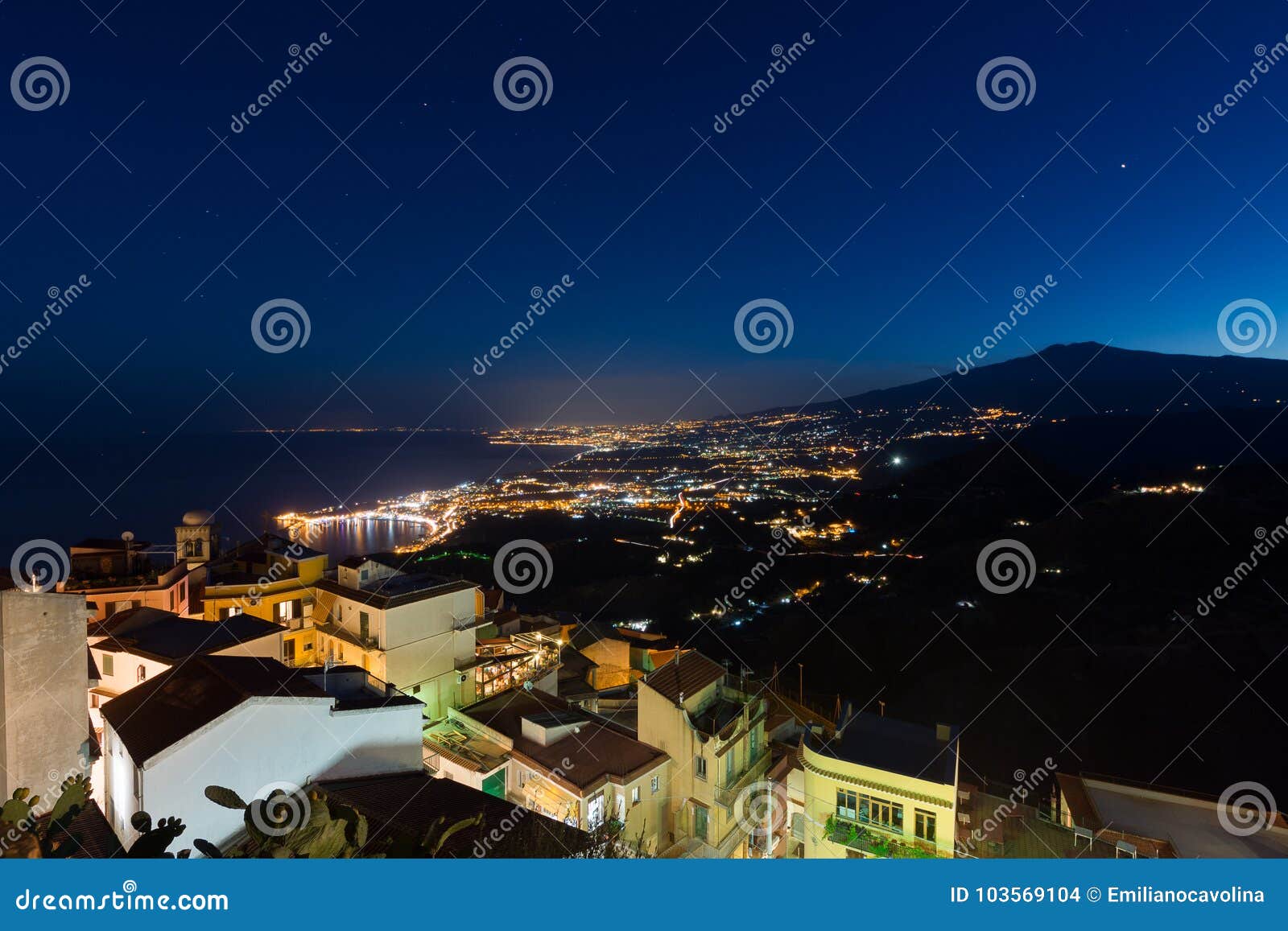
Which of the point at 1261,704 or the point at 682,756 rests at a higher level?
the point at 1261,704

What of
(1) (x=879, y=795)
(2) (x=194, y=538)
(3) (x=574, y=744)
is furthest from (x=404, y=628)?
(1) (x=879, y=795)

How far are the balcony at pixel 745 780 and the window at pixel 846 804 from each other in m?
→ 1.27

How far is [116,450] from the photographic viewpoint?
6400cm

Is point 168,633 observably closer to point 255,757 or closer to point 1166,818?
point 255,757

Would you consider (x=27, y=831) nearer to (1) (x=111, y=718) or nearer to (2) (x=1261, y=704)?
(1) (x=111, y=718)

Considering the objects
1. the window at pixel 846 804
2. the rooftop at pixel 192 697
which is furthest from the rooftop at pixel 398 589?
the window at pixel 846 804

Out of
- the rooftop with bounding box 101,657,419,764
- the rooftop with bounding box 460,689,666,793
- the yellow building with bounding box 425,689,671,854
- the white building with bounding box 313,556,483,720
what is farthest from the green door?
the white building with bounding box 313,556,483,720

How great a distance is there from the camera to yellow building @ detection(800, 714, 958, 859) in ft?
24.3

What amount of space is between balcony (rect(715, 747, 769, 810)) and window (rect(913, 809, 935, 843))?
2185 mm

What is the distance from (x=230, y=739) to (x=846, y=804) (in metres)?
6.92

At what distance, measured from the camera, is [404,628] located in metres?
9.97

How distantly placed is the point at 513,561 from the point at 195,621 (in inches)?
979

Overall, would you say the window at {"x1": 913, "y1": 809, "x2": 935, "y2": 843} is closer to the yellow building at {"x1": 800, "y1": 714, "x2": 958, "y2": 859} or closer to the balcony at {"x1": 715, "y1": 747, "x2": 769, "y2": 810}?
the yellow building at {"x1": 800, "y1": 714, "x2": 958, "y2": 859}

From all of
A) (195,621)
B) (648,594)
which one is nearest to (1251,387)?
Answer: (648,594)
